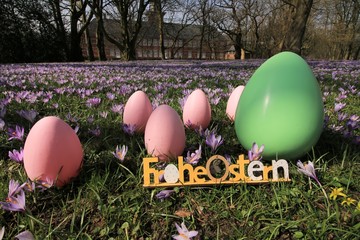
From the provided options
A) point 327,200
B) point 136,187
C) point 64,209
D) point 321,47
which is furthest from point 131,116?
point 321,47

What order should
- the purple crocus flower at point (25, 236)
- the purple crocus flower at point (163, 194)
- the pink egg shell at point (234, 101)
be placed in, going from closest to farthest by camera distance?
the purple crocus flower at point (25, 236), the purple crocus flower at point (163, 194), the pink egg shell at point (234, 101)

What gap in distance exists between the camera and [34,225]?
122 centimetres

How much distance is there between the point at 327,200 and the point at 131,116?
1325 millimetres

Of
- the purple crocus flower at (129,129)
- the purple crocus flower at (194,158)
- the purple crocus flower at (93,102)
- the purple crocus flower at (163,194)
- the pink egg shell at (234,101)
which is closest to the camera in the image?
the purple crocus flower at (163,194)

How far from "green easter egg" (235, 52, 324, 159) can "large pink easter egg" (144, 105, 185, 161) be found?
1.37 ft

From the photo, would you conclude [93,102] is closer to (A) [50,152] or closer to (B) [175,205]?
(A) [50,152]

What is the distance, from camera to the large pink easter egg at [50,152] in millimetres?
1339

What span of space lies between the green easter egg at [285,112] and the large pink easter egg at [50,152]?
1.00 m

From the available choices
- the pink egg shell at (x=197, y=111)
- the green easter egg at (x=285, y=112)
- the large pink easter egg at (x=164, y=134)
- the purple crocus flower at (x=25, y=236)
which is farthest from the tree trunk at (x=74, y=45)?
the purple crocus flower at (x=25, y=236)

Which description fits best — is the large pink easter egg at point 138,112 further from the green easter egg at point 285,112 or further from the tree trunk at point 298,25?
the tree trunk at point 298,25

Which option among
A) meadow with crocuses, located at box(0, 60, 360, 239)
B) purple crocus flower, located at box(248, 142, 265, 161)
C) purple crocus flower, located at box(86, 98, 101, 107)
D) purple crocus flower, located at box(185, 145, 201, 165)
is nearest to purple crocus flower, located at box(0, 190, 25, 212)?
meadow with crocuses, located at box(0, 60, 360, 239)

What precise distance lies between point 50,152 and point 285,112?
122cm

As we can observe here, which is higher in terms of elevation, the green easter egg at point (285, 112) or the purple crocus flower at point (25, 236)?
the green easter egg at point (285, 112)

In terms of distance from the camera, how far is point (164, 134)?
158cm
